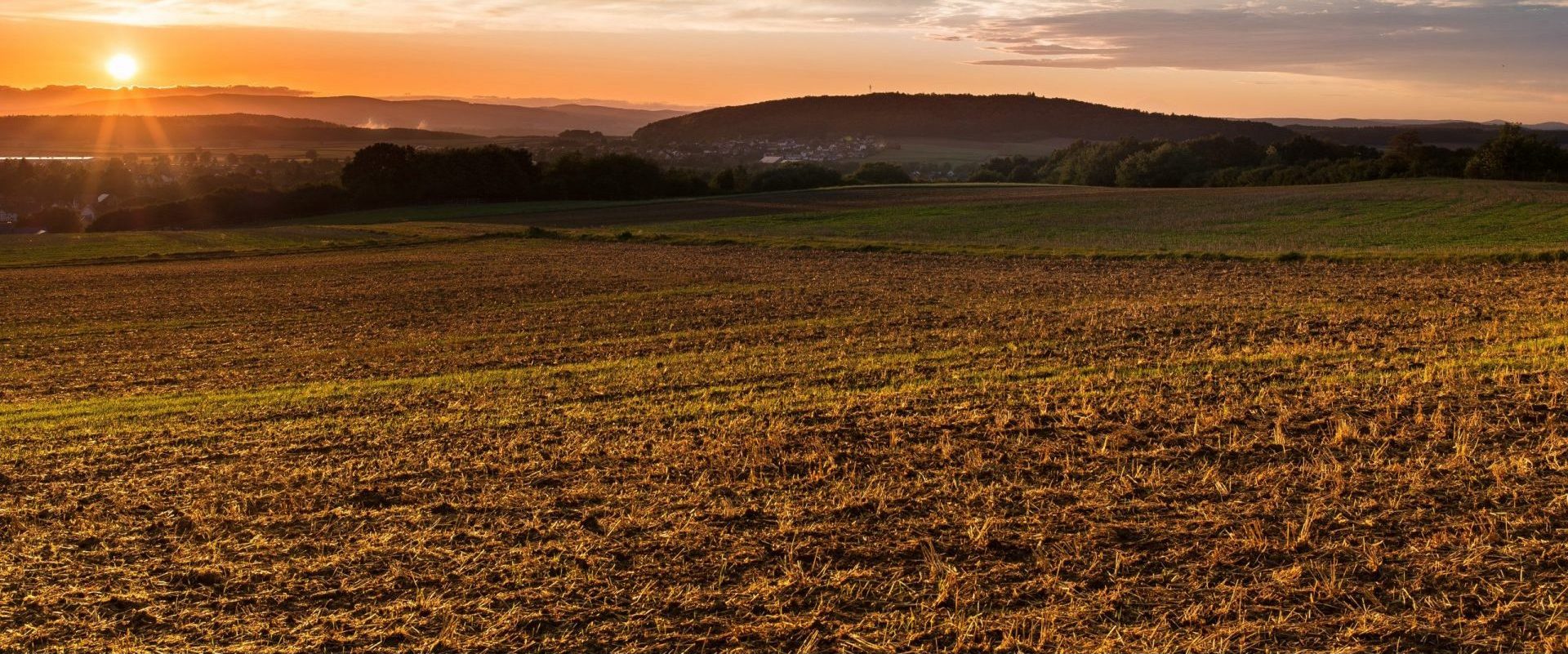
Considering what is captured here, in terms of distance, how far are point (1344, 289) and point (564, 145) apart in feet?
439

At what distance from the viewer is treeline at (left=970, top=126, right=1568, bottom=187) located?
7100 centimetres

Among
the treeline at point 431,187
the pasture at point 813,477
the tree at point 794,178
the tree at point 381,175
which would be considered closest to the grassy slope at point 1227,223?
the pasture at point 813,477

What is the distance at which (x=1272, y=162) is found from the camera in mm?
94250

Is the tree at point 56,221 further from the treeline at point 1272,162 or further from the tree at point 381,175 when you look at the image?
the treeline at point 1272,162

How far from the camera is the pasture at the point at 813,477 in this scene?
6.24 m

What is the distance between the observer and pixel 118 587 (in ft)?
23.0

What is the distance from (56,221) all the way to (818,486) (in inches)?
3449

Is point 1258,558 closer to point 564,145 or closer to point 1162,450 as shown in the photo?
point 1162,450

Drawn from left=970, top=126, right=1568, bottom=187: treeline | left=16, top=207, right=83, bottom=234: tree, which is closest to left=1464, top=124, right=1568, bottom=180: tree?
left=970, top=126, right=1568, bottom=187: treeline

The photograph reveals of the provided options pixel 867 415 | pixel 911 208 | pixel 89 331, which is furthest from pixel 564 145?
pixel 867 415

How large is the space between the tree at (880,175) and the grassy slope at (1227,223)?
4221 centimetres

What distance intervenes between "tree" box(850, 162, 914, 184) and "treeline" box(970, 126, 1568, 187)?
10621mm

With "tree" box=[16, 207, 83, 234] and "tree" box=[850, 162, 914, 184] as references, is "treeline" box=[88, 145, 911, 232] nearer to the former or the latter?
"tree" box=[16, 207, 83, 234]

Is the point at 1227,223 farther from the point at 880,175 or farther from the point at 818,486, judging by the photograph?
the point at 880,175
